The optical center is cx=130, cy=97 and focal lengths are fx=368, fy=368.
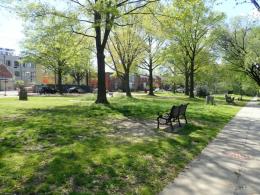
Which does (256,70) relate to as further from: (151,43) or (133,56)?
(133,56)

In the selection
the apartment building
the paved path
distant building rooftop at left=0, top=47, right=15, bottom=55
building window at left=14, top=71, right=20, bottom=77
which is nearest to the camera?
the paved path

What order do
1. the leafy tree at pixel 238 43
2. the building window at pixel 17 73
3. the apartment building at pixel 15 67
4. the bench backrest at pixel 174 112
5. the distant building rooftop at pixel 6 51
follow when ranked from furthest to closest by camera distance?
the building window at pixel 17 73 → the distant building rooftop at pixel 6 51 → the apartment building at pixel 15 67 → the leafy tree at pixel 238 43 → the bench backrest at pixel 174 112

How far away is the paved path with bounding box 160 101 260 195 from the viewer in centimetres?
612

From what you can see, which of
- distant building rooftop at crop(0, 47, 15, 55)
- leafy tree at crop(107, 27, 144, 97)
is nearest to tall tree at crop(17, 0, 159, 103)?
leafy tree at crop(107, 27, 144, 97)

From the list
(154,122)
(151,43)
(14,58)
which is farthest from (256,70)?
(14,58)

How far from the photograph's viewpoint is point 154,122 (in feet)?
48.2

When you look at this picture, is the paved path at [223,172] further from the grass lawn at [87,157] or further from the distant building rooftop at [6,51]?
the distant building rooftop at [6,51]

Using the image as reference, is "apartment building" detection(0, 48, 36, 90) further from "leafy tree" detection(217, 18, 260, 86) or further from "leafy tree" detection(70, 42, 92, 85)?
"leafy tree" detection(217, 18, 260, 86)

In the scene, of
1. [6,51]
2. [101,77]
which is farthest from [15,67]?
[101,77]

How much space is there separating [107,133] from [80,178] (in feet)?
16.1

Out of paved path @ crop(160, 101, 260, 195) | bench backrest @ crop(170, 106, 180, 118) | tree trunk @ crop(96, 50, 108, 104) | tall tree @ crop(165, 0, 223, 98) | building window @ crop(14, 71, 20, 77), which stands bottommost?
paved path @ crop(160, 101, 260, 195)

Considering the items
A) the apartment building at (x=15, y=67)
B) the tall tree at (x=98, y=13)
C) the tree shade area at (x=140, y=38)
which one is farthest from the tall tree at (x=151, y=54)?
the apartment building at (x=15, y=67)

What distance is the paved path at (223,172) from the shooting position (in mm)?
6117

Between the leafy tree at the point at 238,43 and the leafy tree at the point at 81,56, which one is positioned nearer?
the leafy tree at the point at 81,56
